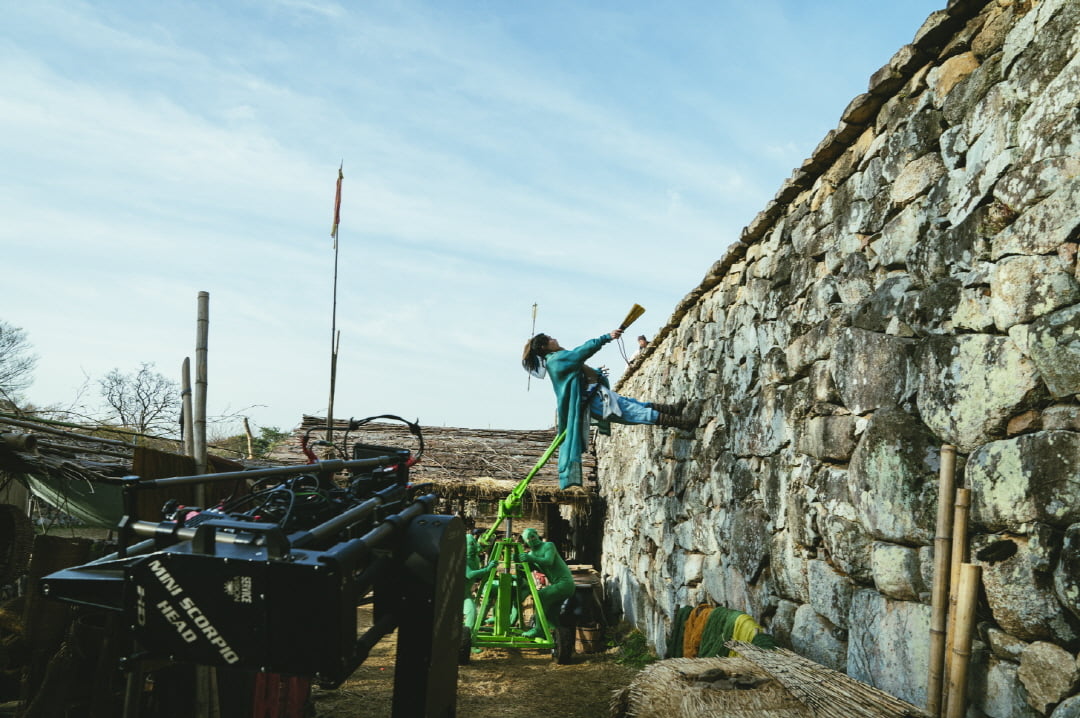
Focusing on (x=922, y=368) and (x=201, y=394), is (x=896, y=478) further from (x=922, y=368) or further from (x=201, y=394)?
(x=201, y=394)

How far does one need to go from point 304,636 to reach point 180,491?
369 cm

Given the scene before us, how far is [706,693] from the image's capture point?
2.90m

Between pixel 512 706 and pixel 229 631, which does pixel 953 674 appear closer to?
pixel 229 631

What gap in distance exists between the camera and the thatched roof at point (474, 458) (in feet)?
36.8

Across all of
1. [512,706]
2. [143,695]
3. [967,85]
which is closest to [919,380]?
[967,85]

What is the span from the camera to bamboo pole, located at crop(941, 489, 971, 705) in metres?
2.50

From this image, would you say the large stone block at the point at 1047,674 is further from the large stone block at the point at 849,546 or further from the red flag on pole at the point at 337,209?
the red flag on pole at the point at 337,209

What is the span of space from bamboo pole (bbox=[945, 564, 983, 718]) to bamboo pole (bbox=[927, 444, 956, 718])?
0.11m

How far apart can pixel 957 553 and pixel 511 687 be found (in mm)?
5448

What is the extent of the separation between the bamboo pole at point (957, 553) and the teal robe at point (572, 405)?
375 centimetres

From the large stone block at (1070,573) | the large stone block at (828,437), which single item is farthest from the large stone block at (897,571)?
the large stone block at (1070,573)

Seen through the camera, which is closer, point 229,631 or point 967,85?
point 229,631

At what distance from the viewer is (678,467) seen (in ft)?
21.3

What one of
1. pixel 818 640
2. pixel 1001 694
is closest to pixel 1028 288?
pixel 1001 694
